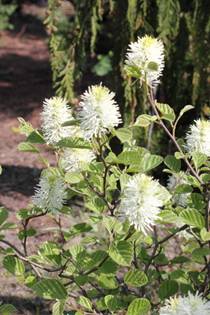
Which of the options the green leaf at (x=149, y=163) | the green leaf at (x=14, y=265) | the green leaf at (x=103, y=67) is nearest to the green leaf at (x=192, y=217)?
the green leaf at (x=149, y=163)

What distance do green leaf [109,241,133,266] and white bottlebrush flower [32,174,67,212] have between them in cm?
22

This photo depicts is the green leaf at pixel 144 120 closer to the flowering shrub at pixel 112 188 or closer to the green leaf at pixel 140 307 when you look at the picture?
the flowering shrub at pixel 112 188

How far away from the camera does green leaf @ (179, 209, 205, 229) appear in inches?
64.6

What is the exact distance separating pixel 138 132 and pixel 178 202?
6.00 feet

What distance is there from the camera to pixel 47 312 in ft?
10.2

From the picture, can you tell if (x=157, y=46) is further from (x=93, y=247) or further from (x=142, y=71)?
(x=93, y=247)

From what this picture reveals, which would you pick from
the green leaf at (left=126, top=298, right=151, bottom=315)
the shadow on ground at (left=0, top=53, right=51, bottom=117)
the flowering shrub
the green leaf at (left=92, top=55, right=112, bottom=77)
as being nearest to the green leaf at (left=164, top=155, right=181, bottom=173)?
the flowering shrub

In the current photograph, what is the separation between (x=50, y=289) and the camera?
5.60 ft

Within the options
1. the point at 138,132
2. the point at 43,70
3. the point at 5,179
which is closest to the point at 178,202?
the point at 138,132

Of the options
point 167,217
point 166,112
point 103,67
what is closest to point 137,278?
point 167,217

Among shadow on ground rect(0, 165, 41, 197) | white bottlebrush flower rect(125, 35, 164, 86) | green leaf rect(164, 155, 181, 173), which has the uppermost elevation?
white bottlebrush flower rect(125, 35, 164, 86)

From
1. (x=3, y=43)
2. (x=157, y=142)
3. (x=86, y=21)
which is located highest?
(x=86, y=21)

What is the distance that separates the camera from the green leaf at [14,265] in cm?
187

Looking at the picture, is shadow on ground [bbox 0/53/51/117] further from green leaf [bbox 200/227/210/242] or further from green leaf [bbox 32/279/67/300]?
green leaf [bbox 200/227/210/242]
